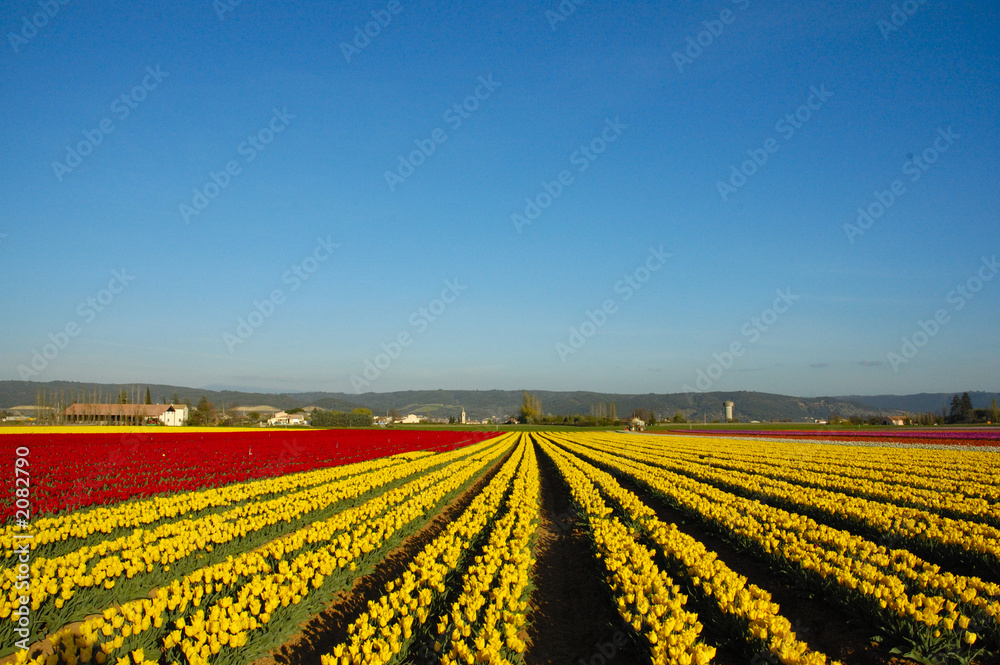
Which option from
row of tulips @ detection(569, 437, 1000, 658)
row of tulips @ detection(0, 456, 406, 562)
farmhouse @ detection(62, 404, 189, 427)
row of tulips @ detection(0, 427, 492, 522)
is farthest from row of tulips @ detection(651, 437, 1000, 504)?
farmhouse @ detection(62, 404, 189, 427)

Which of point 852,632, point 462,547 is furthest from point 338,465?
point 852,632

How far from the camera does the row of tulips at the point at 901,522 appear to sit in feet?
25.9

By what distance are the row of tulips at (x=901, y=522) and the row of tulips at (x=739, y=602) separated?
12.6ft

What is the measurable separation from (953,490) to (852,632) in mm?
11148

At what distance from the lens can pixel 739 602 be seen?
227 inches

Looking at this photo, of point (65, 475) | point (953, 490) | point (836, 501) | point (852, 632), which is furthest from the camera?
point (65, 475)

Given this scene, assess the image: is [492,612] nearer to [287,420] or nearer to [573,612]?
[573,612]

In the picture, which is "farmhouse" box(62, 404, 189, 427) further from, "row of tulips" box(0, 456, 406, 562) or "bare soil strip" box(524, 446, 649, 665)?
"bare soil strip" box(524, 446, 649, 665)

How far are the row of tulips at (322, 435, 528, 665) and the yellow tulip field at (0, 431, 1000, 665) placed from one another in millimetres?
34

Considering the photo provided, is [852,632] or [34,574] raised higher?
[34,574]

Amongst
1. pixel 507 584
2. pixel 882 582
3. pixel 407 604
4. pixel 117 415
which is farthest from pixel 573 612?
pixel 117 415

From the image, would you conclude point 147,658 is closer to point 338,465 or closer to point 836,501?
point 836,501

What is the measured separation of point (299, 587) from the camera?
239 inches

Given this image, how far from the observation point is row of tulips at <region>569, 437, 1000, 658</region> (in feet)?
17.2
